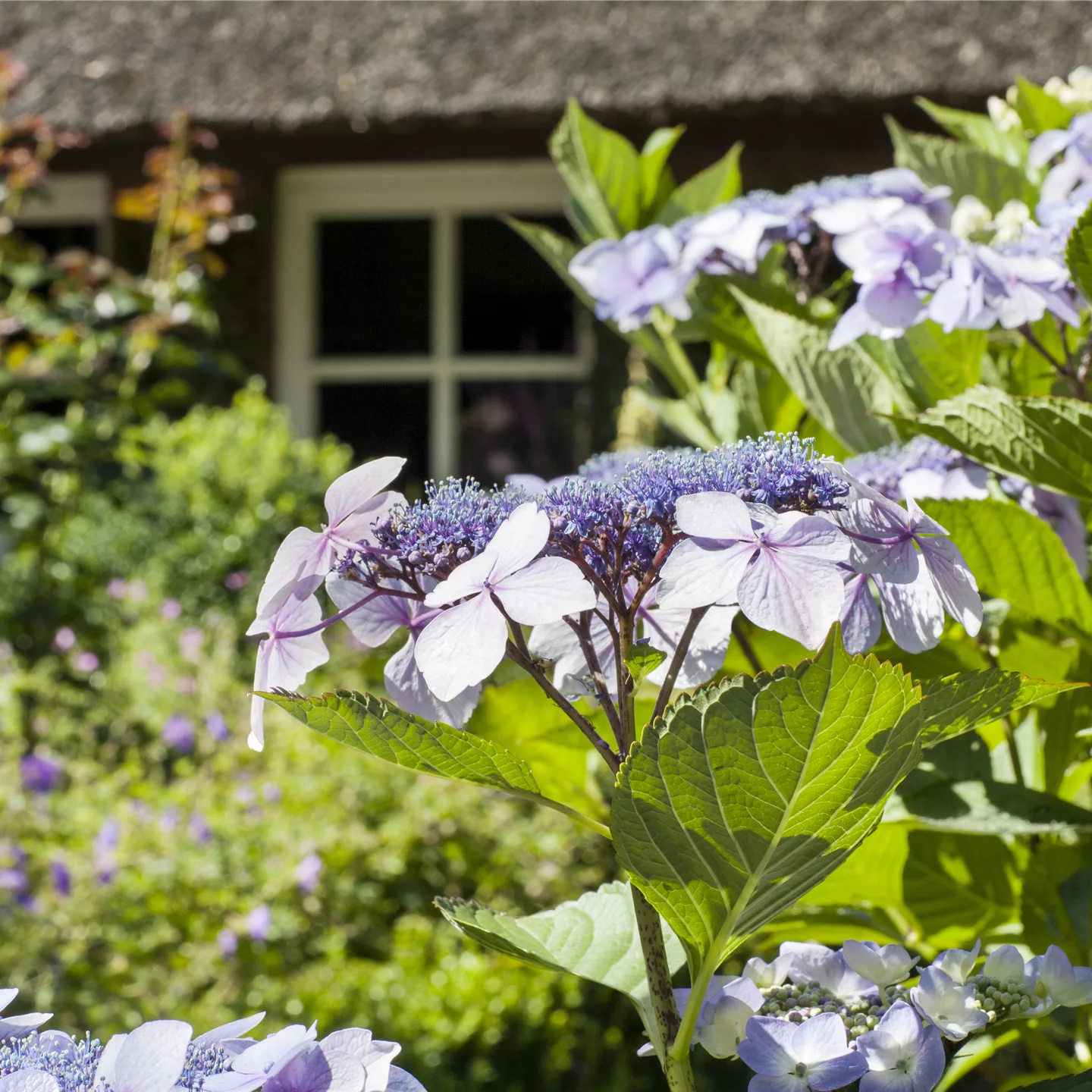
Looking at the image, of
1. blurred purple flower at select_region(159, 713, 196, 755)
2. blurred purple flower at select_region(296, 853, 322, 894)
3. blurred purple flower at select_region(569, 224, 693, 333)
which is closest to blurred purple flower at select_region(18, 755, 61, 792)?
blurred purple flower at select_region(159, 713, 196, 755)

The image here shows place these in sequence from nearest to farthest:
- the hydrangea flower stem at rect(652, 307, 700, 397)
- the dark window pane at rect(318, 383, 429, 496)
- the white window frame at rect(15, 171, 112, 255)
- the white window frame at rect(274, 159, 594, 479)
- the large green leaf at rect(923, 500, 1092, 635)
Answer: the large green leaf at rect(923, 500, 1092, 635)
the hydrangea flower stem at rect(652, 307, 700, 397)
the white window frame at rect(274, 159, 594, 479)
the white window frame at rect(15, 171, 112, 255)
the dark window pane at rect(318, 383, 429, 496)

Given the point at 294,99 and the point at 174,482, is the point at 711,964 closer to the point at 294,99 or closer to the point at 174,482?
the point at 174,482

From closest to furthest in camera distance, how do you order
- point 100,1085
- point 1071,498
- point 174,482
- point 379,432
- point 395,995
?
1. point 100,1085
2. point 1071,498
3. point 395,995
4. point 174,482
5. point 379,432

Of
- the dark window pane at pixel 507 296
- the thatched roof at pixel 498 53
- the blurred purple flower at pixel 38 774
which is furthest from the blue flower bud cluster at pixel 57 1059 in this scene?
the dark window pane at pixel 507 296

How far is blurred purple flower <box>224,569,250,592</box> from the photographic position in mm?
4426

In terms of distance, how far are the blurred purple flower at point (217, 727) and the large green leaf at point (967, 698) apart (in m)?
2.89

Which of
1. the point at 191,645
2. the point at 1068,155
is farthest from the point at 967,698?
the point at 191,645

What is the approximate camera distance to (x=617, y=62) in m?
4.82

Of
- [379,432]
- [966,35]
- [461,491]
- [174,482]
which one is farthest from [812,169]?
[461,491]

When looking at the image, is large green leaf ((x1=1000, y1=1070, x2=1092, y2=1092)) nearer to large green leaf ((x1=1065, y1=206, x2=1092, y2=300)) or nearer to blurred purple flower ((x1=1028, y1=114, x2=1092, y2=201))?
large green leaf ((x1=1065, y1=206, x2=1092, y2=300))

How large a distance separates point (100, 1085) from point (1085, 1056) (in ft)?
2.18

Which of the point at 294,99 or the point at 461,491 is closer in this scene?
the point at 461,491

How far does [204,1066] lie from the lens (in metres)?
0.45

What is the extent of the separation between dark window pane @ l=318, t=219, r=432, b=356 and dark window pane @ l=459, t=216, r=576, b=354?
0.72 feet
